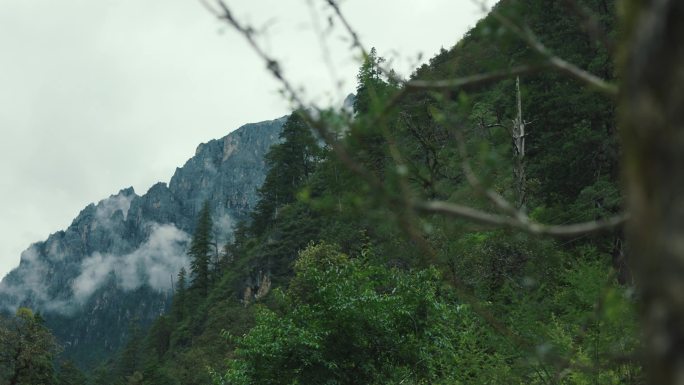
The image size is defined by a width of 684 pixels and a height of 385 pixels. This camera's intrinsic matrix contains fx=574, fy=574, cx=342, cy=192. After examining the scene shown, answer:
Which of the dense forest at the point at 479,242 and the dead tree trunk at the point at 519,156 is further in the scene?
the dead tree trunk at the point at 519,156

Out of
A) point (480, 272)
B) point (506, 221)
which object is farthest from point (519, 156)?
point (506, 221)

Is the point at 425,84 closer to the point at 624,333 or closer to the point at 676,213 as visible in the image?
the point at 676,213

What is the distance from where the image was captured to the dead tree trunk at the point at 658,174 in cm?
95

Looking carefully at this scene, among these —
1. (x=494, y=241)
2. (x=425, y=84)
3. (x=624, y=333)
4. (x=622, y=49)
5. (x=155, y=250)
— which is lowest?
(x=624, y=333)

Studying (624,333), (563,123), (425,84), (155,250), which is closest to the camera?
(425,84)

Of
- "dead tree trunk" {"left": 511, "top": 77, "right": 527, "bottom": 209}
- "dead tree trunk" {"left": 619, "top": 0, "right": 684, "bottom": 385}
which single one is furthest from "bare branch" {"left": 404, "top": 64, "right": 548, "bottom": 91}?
"dead tree trunk" {"left": 511, "top": 77, "right": 527, "bottom": 209}

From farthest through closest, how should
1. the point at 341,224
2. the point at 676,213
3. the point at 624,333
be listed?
1. the point at 341,224
2. the point at 624,333
3. the point at 676,213

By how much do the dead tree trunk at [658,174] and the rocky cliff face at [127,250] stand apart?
464 feet

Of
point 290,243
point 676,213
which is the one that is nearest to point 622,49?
point 676,213

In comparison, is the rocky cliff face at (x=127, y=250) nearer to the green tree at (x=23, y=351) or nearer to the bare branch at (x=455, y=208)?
the green tree at (x=23, y=351)

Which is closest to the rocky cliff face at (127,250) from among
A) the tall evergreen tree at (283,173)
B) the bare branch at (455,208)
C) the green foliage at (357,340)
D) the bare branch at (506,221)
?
the tall evergreen tree at (283,173)

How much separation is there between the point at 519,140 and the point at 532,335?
31.7 ft

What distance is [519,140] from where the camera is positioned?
18.0m

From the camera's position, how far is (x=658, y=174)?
3.36 ft
